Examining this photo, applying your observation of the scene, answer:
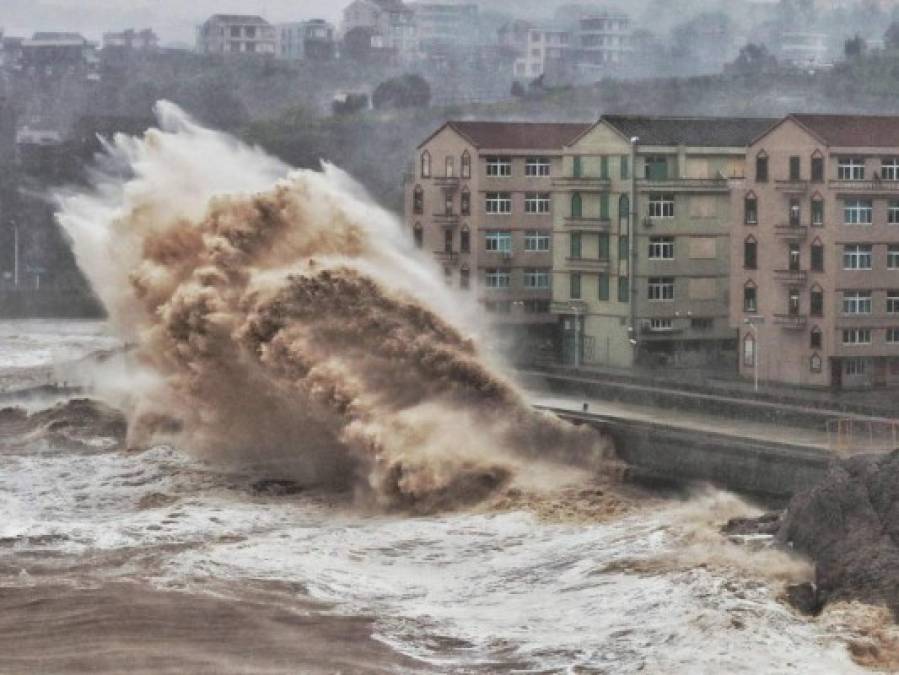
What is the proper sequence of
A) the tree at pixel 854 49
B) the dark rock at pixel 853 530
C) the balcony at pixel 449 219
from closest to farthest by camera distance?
the dark rock at pixel 853 530 < the balcony at pixel 449 219 < the tree at pixel 854 49

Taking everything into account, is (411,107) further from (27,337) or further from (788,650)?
(788,650)

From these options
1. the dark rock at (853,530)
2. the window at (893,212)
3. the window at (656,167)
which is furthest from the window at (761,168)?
the dark rock at (853,530)

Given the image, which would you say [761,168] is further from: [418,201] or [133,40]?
[133,40]

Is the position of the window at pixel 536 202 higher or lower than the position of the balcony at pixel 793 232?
higher

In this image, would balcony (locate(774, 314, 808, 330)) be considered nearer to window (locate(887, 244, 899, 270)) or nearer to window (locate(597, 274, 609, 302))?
window (locate(887, 244, 899, 270))

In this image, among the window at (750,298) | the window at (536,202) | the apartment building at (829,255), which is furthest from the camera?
the window at (536,202)

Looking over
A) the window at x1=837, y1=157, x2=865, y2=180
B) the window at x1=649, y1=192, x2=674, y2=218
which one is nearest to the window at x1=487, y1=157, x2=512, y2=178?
the window at x1=649, y1=192, x2=674, y2=218

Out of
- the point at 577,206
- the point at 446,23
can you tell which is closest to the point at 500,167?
the point at 577,206

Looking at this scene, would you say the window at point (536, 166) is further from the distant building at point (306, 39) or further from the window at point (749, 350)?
the distant building at point (306, 39)
